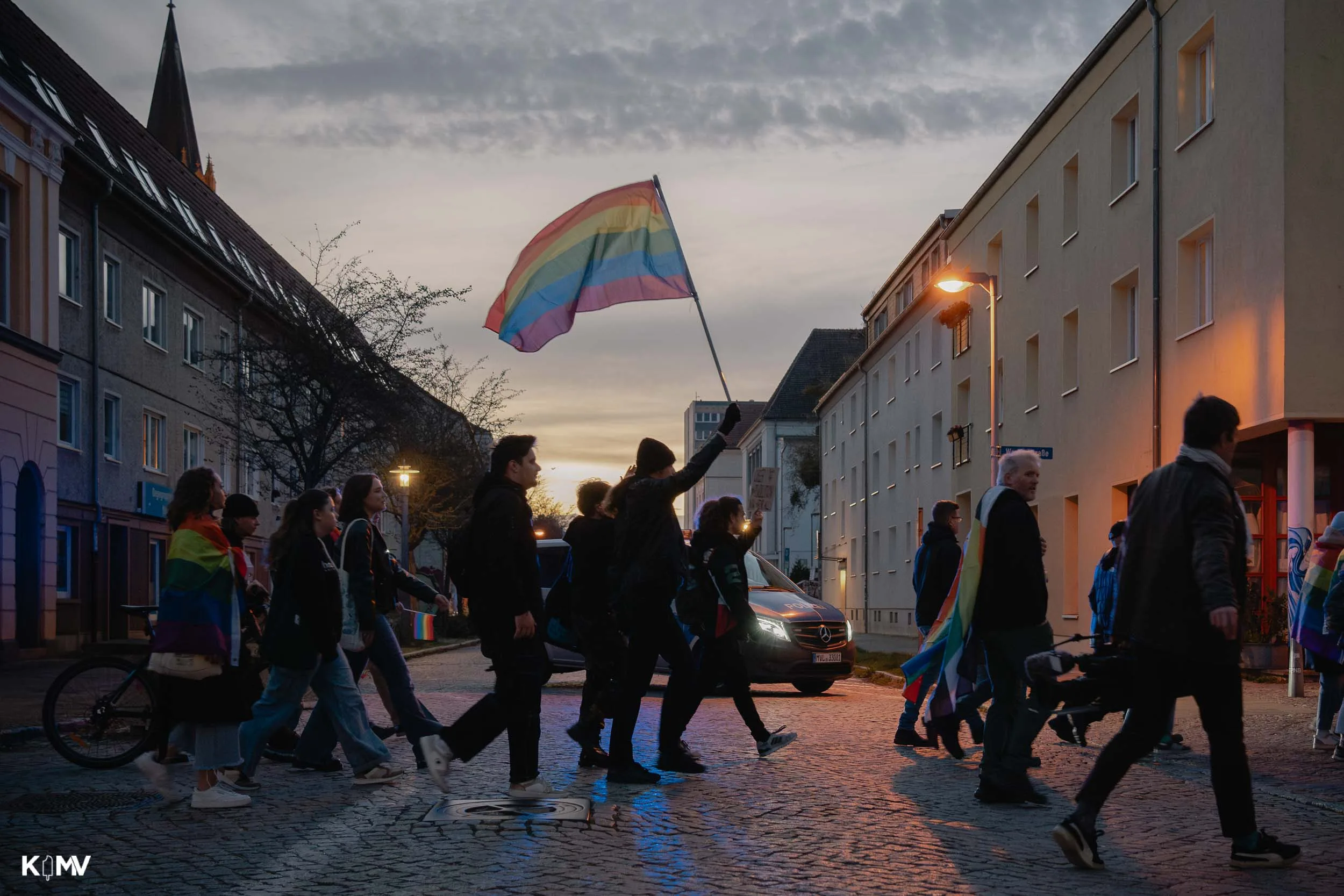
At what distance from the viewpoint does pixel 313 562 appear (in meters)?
8.76

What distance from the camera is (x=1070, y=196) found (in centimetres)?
2752

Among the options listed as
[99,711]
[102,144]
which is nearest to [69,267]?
[102,144]

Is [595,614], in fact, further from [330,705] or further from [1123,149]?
[1123,149]

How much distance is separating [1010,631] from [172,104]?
2632 inches

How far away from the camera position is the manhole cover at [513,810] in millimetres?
7258

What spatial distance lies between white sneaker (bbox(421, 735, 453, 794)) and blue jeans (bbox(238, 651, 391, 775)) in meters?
1.21

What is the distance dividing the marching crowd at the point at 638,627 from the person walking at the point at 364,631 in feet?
0.06

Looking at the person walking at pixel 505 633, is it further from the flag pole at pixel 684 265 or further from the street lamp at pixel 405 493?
the street lamp at pixel 405 493

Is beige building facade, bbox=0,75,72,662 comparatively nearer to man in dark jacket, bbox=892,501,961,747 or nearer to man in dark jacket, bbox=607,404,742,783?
man in dark jacket, bbox=892,501,961,747

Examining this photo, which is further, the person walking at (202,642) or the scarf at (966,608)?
the scarf at (966,608)

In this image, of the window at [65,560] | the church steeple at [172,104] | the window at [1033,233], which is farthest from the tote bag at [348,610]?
the church steeple at [172,104]

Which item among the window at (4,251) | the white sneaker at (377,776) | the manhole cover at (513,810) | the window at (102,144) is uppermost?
the window at (102,144)

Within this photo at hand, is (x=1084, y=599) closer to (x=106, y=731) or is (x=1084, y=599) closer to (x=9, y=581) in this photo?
(x=9, y=581)

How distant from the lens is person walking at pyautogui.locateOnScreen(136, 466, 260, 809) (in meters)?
7.96
